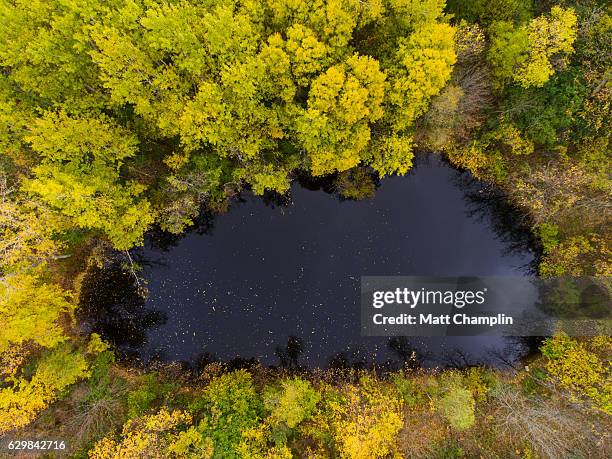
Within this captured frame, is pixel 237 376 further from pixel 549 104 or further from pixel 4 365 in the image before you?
pixel 549 104

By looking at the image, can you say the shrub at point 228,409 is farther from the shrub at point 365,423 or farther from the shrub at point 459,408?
the shrub at point 459,408

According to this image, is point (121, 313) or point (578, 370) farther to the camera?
point (121, 313)

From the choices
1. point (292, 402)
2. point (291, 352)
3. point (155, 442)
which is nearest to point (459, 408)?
point (292, 402)

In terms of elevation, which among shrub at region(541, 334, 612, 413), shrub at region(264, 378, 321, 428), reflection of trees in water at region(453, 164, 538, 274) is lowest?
shrub at region(264, 378, 321, 428)

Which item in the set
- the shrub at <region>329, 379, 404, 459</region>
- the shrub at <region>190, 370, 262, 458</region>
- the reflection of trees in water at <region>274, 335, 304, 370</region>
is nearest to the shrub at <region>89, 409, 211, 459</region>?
the shrub at <region>190, 370, 262, 458</region>

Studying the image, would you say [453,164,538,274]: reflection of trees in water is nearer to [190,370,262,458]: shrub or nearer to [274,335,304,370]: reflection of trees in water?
[274,335,304,370]: reflection of trees in water

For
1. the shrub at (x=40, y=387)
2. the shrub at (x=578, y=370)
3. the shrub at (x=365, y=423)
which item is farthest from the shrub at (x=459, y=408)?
the shrub at (x=40, y=387)

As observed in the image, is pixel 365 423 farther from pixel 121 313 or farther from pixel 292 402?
pixel 121 313

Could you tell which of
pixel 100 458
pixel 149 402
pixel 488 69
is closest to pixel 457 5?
pixel 488 69
